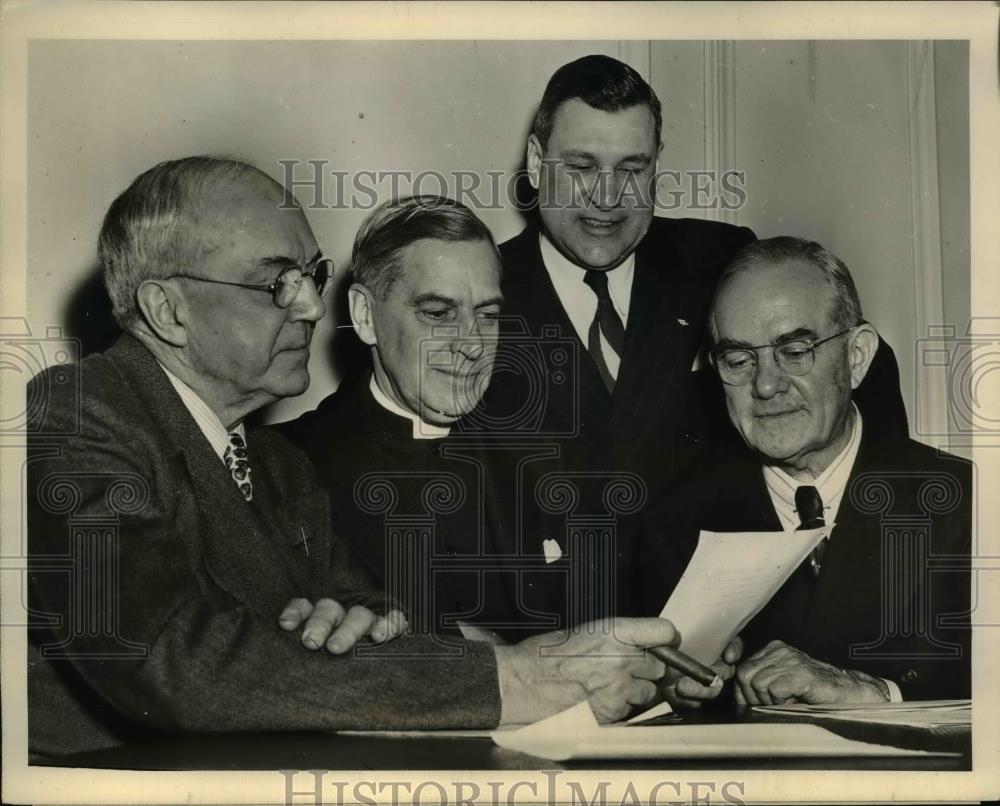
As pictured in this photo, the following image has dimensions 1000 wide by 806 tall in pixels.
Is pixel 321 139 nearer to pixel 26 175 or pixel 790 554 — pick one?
pixel 26 175

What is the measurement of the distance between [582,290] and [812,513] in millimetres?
682

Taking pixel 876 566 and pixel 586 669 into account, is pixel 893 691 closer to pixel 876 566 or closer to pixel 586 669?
pixel 876 566

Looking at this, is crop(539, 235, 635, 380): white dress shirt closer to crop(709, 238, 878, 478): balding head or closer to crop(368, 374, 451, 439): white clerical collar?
crop(709, 238, 878, 478): balding head

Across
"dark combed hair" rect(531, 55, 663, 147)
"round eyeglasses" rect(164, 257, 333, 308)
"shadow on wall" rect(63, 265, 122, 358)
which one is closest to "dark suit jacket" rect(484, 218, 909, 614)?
"dark combed hair" rect(531, 55, 663, 147)

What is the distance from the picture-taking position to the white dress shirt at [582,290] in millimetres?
2615

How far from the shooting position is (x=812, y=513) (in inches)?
102

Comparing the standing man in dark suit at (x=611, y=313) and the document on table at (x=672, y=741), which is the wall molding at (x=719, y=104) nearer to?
the standing man in dark suit at (x=611, y=313)

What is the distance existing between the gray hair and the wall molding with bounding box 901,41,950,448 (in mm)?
1412

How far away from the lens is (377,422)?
2.56 m

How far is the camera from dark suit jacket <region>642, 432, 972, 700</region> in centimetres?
257

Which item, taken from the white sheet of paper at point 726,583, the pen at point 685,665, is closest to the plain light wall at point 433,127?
the white sheet of paper at point 726,583

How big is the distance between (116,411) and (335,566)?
0.54 meters

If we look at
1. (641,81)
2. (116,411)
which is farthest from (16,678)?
(641,81)

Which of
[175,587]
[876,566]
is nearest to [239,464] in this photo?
[175,587]
